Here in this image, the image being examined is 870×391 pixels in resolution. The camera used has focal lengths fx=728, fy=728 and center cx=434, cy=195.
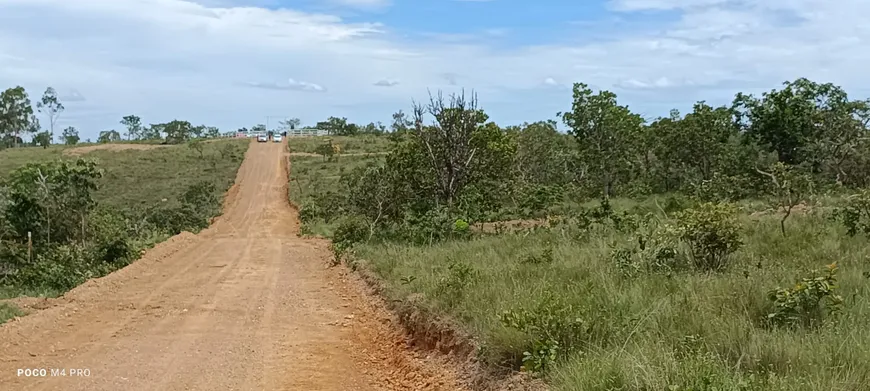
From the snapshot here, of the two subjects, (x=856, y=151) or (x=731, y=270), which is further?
(x=856, y=151)

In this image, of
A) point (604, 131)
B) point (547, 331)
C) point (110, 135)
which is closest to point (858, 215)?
point (547, 331)

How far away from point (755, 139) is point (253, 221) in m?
22.5

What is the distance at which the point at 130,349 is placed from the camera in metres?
8.62

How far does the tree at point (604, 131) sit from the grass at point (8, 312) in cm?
2390

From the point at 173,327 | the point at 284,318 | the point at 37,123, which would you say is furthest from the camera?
the point at 37,123

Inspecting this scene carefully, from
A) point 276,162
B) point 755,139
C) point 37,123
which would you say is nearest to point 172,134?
point 37,123

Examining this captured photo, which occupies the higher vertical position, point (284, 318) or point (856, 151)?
point (856, 151)

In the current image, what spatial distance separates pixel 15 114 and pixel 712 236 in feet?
307

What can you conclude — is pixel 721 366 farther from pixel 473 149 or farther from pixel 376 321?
pixel 473 149

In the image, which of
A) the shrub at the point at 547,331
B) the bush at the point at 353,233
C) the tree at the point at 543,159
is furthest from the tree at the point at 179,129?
the shrub at the point at 547,331

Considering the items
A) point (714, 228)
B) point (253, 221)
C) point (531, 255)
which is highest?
point (714, 228)

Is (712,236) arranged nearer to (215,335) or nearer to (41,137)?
(215,335)

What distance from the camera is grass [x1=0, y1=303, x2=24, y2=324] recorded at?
10341 mm

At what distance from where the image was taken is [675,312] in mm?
6020
